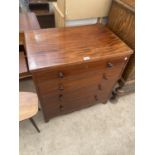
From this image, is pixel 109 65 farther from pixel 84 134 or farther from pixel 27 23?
pixel 27 23

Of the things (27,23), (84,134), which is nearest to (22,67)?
(27,23)

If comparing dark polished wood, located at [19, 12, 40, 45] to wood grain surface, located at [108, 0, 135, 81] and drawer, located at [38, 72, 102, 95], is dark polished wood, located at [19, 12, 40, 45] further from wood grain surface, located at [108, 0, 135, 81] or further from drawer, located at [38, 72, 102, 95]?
wood grain surface, located at [108, 0, 135, 81]

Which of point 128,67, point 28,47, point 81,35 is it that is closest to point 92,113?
point 128,67

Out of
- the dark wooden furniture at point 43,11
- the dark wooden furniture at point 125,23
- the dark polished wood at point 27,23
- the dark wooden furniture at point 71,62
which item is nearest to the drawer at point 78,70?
the dark wooden furniture at point 71,62

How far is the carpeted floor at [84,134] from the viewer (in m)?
1.35

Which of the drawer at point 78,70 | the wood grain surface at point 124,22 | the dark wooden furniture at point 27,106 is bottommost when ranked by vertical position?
the dark wooden furniture at point 27,106

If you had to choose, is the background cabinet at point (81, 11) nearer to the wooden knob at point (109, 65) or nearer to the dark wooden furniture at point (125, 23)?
the dark wooden furniture at point (125, 23)

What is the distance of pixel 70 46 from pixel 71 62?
6.6 inches

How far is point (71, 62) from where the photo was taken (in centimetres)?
94

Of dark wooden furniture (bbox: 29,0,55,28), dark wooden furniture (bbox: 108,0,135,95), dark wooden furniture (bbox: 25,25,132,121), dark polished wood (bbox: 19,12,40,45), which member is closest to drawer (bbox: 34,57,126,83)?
dark wooden furniture (bbox: 25,25,132,121)

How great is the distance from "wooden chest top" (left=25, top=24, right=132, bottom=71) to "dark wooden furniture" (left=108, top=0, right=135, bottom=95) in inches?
4.5

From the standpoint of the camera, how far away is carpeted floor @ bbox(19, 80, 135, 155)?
4.43 ft

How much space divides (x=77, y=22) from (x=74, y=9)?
0.51 feet
